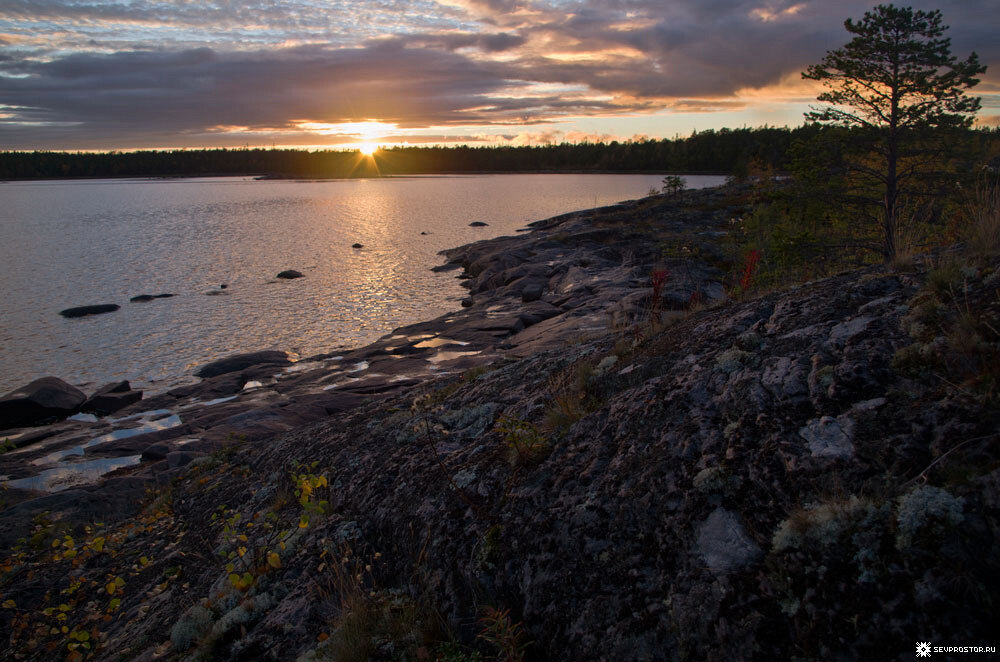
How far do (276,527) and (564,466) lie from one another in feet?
10.1

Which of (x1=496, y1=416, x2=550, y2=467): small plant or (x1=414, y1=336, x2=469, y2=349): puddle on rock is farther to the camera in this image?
(x1=414, y1=336, x2=469, y2=349): puddle on rock

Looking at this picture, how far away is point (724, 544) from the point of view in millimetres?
2887

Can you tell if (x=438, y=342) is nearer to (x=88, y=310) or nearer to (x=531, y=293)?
(x=531, y=293)

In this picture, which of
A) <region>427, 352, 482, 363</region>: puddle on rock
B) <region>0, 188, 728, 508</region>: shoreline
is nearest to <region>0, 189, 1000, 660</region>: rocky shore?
<region>0, 188, 728, 508</region>: shoreline

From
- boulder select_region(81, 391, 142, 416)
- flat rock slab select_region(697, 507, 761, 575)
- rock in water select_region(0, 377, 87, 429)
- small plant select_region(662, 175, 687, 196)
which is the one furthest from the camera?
small plant select_region(662, 175, 687, 196)

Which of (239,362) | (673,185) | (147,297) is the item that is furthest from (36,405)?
(673,185)

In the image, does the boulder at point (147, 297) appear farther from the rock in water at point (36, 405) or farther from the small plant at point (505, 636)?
the small plant at point (505, 636)

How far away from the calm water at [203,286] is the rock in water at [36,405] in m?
2.21

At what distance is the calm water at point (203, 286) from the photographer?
66.5 ft

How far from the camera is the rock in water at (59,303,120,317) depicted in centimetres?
2478

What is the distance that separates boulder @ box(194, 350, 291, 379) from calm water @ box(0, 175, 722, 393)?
98cm

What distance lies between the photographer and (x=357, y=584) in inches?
155

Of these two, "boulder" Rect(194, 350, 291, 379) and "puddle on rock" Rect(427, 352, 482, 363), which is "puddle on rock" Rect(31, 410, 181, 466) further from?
"puddle on rock" Rect(427, 352, 482, 363)

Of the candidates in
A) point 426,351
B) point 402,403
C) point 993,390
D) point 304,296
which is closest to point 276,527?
point 402,403
